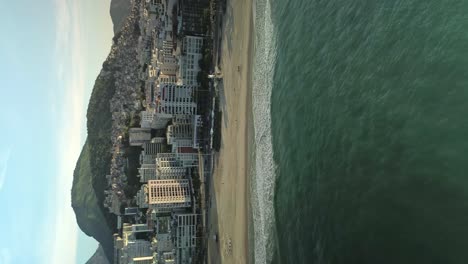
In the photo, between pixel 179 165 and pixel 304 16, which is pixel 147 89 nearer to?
pixel 179 165

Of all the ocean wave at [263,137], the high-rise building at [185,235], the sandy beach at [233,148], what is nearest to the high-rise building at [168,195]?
the high-rise building at [185,235]

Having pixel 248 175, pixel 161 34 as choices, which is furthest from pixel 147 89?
pixel 248 175

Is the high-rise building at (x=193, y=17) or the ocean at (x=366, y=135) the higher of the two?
the high-rise building at (x=193, y=17)

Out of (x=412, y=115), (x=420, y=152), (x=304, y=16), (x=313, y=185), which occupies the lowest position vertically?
(x=313, y=185)

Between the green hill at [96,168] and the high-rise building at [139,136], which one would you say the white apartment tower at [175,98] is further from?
the green hill at [96,168]

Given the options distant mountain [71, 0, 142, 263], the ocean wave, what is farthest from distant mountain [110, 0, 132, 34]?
the ocean wave

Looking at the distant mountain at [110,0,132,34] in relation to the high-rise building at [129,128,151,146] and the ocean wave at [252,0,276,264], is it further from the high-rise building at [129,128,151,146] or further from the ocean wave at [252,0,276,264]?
the ocean wave at [252,0,276,264]
